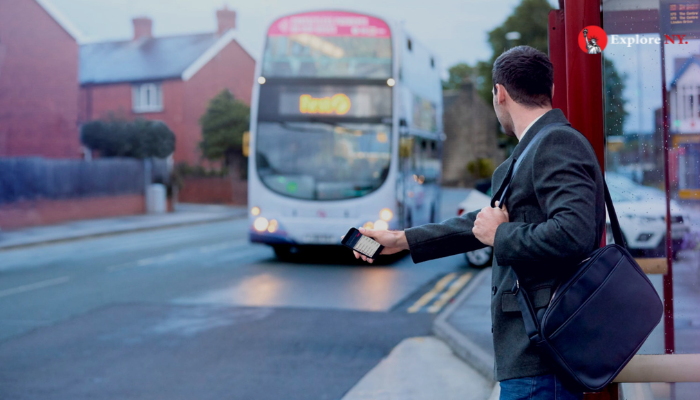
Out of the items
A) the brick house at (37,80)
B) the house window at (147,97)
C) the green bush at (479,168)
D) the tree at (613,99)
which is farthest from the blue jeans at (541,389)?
the green bush at (479,168)

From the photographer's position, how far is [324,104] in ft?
41.1

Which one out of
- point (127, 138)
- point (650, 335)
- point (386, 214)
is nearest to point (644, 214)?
point (650, 335)

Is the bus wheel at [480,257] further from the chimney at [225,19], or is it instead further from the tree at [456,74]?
the tree at [456,74]

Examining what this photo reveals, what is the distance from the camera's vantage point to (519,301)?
6.81 feet

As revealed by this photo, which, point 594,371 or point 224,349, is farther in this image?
point 224,349

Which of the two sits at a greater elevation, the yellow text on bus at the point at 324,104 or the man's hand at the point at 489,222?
the yellow text on bus at the point at 324,104

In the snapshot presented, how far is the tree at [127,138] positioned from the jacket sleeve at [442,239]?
1141 inches

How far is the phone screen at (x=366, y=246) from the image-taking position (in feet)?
8.01

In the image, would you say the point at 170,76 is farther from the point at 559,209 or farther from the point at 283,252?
the point at 559,209

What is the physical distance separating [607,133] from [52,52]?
102ft

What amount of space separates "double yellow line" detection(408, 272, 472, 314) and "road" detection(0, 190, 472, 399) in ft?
0.10

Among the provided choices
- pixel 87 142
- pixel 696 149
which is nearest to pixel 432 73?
pixel 696 149

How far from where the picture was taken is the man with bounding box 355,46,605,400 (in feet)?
6.39

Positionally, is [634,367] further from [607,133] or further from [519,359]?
[607,133]
